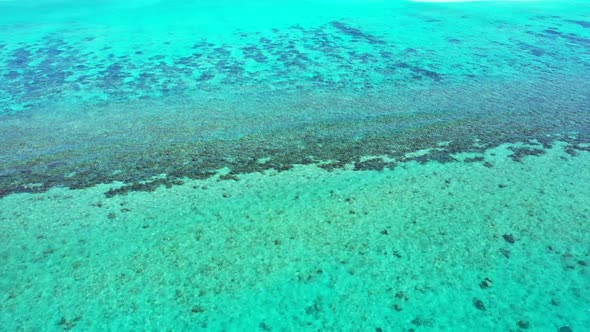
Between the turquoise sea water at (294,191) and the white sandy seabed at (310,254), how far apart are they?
0.03 m

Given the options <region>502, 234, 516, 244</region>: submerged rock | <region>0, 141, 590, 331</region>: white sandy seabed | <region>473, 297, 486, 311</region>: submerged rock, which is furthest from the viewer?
<region>502, 234, 516, 244</region>: submerged rock

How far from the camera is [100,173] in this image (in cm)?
952

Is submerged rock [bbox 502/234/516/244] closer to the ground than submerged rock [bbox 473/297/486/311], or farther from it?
farther from it

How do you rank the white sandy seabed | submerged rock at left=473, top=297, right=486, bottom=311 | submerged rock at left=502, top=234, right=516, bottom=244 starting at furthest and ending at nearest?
submerged rock at left=502, top=234, right=516, bottom=244, submerged rock at left=473, top=297, right=486, bottom=311, the white sandy seabed

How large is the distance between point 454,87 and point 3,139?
13876mm

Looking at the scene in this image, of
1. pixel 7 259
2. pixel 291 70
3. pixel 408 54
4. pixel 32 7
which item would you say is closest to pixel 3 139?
pixel 7 259

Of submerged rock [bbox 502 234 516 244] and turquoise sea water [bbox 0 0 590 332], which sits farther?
submerged rock [bbox 502 234 516 244]

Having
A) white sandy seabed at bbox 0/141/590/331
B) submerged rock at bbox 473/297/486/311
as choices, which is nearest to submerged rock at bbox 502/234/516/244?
white sandy seabed at bbox 0/141/590/331

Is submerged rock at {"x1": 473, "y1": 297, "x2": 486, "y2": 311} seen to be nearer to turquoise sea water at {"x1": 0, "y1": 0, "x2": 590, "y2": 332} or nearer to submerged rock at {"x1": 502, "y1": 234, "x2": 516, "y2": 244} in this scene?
turquoise sea water at {"x1": 0, "y1": 0, "x2": 590, "y2": 332}

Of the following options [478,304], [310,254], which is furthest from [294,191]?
[478,304]

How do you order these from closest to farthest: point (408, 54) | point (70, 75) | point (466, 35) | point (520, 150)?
point (520, 150), point (70, 75), point (408, 54), point (466, 35)

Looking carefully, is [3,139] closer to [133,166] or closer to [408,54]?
[133,166]

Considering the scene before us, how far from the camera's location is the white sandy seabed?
6.16 m

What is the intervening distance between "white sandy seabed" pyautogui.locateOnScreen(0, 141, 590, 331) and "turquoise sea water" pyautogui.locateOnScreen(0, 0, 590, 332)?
3cm
